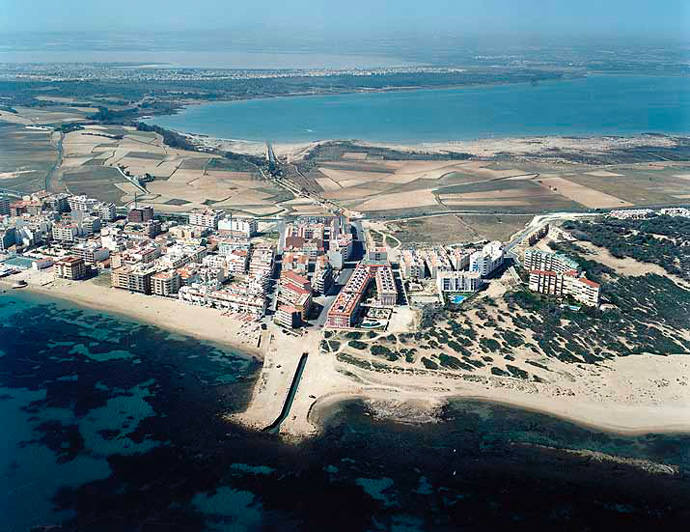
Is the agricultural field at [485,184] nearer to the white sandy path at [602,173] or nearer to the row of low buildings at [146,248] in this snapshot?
the white sandy path at [602,173]

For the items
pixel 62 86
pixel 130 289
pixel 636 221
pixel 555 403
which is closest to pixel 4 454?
pixel 130 289

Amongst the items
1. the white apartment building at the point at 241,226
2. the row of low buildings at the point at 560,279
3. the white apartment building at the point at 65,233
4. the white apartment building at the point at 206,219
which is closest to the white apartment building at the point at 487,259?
the row of low buildings at the point at 560,279

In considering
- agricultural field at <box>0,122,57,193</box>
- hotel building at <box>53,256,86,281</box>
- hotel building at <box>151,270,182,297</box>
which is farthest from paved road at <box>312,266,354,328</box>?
agricultural field at <box>0,122,57,193</box>

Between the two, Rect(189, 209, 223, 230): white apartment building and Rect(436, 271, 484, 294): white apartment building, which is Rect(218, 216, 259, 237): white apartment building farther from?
Rect(436, 271, 484, 294): white apartment building

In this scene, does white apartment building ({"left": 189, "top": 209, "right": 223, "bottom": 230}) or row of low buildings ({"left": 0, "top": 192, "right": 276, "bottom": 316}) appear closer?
row of low buildings ({"left": 0, "top": 192, "right": 276, "bottom": 316})

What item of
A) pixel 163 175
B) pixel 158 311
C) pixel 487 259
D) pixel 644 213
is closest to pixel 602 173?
pixel 644 213

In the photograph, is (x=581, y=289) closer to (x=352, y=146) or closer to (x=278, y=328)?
(x=278, y=328)

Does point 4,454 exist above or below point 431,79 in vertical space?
below
